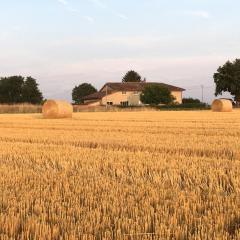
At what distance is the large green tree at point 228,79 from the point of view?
251ft

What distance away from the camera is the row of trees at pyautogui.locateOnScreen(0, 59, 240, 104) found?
72.6 metres

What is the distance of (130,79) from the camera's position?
12444 centimetres

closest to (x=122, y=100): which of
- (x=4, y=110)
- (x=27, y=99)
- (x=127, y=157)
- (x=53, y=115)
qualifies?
(x=27, y=99)

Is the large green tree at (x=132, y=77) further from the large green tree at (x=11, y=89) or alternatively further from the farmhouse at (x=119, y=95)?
the large green tree at (x=11, y=89)

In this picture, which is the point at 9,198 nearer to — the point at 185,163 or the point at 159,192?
the point at 159,192

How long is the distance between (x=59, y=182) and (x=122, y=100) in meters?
86.3

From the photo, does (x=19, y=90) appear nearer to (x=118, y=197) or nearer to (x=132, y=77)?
(x=132, y=77)

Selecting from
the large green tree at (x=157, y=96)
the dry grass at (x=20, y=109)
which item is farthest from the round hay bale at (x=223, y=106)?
the large green tree at (x=157, y=96)

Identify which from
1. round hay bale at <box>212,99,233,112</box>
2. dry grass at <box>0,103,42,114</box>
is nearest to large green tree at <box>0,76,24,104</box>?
dry grass at <box>0,103,42,114</box>

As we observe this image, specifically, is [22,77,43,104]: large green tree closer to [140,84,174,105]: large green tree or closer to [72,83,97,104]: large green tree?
[140,84,174,105]: large green tree

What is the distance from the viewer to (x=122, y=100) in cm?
9138

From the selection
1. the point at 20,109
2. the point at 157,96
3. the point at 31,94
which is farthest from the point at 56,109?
the point at 31,94

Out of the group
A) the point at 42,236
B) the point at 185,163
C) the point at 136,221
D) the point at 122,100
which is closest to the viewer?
the point at 42,236

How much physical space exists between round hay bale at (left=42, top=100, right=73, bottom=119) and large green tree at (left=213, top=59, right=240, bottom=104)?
174 ft
